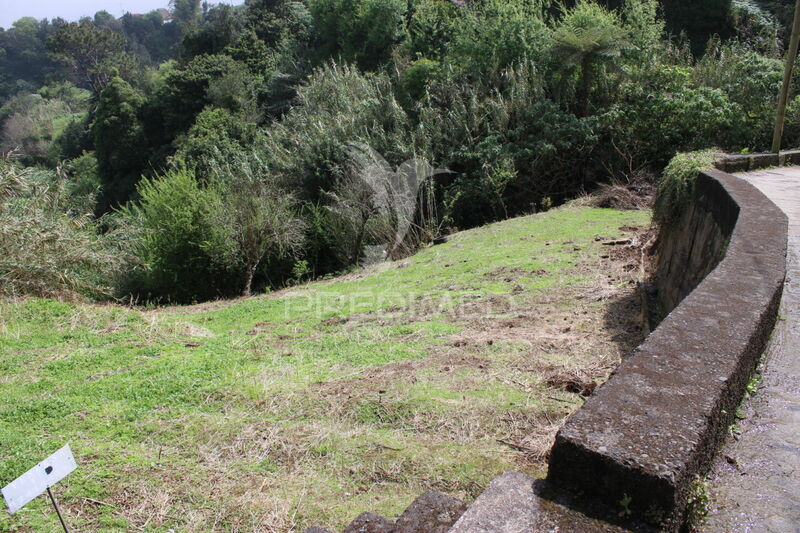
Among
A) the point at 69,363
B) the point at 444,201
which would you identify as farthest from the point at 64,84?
the point at 69,363

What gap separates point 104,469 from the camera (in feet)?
11.2

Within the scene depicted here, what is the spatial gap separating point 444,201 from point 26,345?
365 inches

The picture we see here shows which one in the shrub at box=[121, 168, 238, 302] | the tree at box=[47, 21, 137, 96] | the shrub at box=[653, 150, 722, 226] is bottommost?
the shrub at box=[121, 168, 238, 302]

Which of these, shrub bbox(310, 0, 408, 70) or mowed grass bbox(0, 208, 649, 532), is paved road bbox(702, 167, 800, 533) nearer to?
mowed grass bbox(0, 208, 649, 532)

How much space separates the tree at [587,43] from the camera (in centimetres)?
1348

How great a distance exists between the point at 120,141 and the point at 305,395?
34.0 meters

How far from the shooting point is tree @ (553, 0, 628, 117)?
13.5 m

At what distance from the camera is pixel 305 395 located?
4.41m

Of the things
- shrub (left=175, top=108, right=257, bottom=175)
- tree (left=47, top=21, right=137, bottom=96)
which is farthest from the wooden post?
tree (left=47, top=21, right=137, bottom=96)

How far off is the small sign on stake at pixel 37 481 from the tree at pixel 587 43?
1433 centimetres

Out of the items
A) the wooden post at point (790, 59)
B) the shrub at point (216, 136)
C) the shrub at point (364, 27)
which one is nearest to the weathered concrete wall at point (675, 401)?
the wooden post at point (790, 59)

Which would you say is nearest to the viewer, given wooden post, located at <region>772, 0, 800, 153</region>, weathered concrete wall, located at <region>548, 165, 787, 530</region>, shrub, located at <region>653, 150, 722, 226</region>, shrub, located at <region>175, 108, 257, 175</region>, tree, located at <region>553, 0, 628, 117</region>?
weathered concrete wall, located at <region>548, 165, 787, 530</region>

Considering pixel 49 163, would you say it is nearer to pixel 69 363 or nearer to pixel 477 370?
pixel 69 363

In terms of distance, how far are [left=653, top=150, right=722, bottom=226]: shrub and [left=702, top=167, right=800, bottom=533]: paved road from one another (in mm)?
2839
